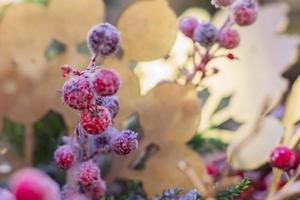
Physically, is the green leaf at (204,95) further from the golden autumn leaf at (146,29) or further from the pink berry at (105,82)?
the pink berry at (105,82)

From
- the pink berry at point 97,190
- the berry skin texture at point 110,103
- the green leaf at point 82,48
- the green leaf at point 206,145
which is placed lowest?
the green leaf at point 206,145

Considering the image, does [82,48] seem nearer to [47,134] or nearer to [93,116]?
[47,134]


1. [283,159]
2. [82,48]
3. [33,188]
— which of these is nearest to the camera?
[33,188]

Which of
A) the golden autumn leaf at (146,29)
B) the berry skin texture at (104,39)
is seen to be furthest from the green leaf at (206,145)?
the berry skin texture at (104,39)

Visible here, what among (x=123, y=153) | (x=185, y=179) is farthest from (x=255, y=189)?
(x=123, y=153)

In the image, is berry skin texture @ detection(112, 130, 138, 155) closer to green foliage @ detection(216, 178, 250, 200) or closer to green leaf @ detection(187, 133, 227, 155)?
green foliage @ detection(216, 178, 250, 200)

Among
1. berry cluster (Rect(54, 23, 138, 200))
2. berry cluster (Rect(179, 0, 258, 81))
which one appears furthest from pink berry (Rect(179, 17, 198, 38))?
berry cluster (Rect(54, 23, 138, 200))

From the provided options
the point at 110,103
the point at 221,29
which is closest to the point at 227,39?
the point at 221,29
